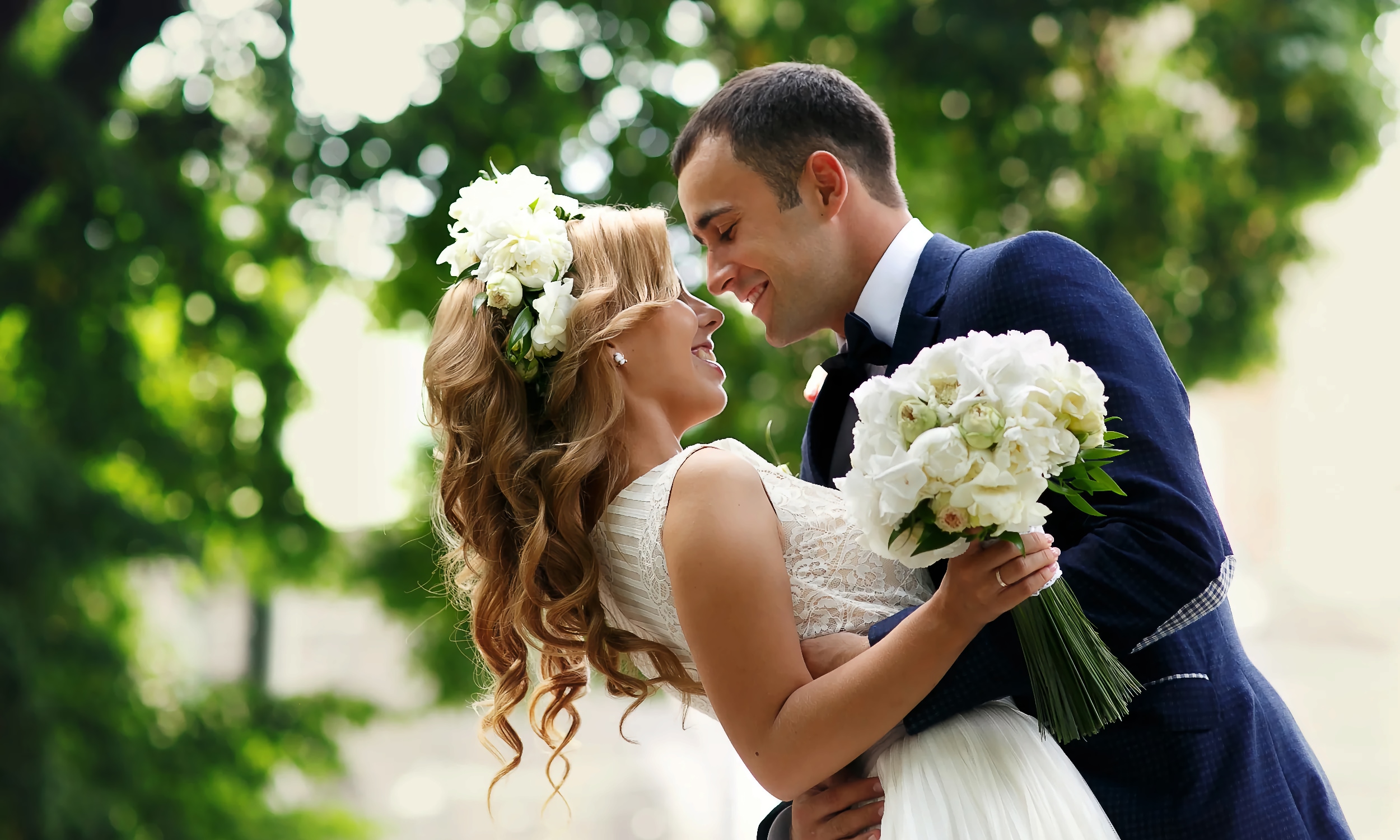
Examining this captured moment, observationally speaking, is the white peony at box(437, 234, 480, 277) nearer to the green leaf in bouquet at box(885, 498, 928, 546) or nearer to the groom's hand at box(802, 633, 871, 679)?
the groom's hand at box(802, 633, 871, 679)

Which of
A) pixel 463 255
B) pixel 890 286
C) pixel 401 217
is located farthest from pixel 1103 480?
pixel 401 217

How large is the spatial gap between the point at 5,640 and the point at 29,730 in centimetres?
42

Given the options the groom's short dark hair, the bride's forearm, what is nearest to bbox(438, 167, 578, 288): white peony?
the groom's short dark hair

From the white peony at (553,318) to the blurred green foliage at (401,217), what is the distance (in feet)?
9.91

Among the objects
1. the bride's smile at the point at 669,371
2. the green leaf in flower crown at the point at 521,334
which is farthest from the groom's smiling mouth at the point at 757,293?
the green leaf in flower crown at the point at 521,334

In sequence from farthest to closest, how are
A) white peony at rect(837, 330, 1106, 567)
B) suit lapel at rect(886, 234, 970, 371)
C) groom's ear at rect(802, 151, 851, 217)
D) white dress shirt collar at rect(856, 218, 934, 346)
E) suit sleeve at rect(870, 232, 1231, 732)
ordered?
groom's ear at rect(802, 151, 851, 217), white dress shirt collar at rect(856, 218, 934, 346), suit lapel at rect(886, 234, 970, 371), suit sleeve at rect(870, 232, 1231, 732), white peony at rect(837, 330, 1106, 567)

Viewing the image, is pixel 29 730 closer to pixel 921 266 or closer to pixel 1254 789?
pixel 921 266

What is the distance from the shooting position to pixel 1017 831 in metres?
1.68

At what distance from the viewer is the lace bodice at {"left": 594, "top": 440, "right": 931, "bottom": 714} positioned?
185 centimetres

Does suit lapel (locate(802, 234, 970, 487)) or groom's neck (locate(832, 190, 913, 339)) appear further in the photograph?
groom's neck (locate(832, 190, 913, 339))

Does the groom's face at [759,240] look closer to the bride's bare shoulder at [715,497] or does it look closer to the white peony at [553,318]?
the white peony at [553,318]

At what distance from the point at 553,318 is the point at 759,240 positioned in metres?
0.55

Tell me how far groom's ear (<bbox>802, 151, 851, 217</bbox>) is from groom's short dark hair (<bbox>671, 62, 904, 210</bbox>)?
0.03 metres

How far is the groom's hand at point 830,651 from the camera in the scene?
177 cm
